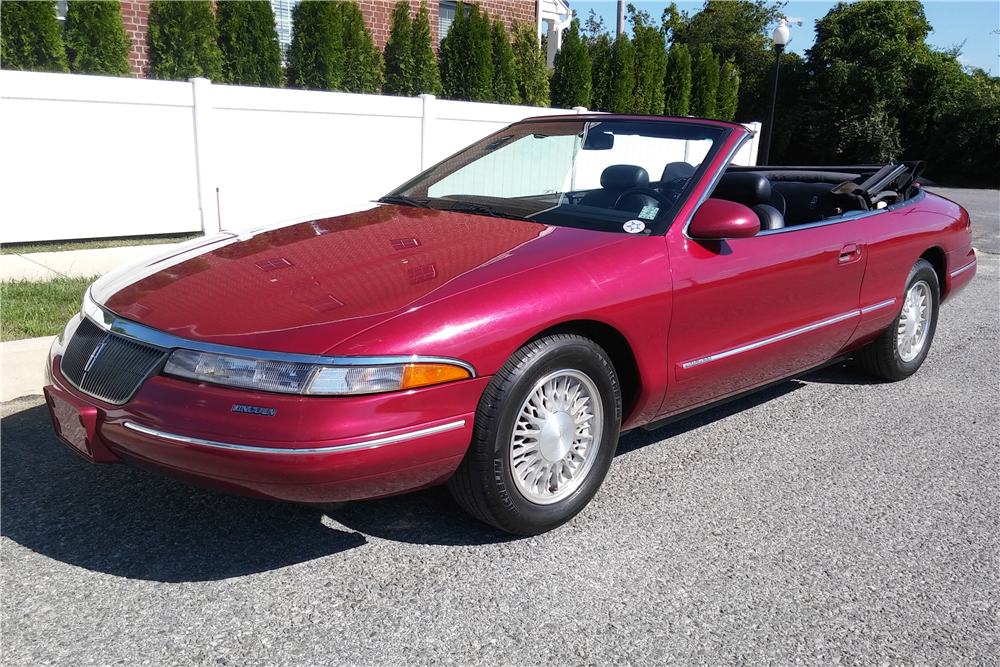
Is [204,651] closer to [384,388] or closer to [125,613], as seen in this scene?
[125,613]

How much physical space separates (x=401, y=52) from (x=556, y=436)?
1333cm

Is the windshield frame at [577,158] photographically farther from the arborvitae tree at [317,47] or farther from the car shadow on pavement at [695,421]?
the arborvitae tree at [317,47]

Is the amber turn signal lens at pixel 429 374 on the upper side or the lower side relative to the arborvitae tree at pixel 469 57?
lower

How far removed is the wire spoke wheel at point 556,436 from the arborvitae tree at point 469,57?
13014mm

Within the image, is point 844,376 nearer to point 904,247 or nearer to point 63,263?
point 904,247

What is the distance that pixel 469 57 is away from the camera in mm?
15258

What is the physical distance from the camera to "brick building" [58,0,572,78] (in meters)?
13.8

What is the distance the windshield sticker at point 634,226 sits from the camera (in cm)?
353

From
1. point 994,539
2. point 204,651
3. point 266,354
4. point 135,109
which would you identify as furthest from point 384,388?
point 135,109

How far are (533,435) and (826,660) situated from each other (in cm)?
119

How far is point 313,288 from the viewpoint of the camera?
2959 millimetres

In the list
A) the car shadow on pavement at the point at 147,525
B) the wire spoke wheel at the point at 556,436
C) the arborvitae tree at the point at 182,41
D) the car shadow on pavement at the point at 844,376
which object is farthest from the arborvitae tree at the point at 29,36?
the wire spoke wheel at the point at 556,436

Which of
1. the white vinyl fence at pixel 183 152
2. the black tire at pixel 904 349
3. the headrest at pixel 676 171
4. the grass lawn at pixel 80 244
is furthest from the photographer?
the white vinyl fence at pixel 183 152

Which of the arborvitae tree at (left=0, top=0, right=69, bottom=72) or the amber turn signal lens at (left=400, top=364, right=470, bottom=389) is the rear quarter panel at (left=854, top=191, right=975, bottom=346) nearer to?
the amber turn signal lens at (left=400, top=364, right=470, bottom=389)
